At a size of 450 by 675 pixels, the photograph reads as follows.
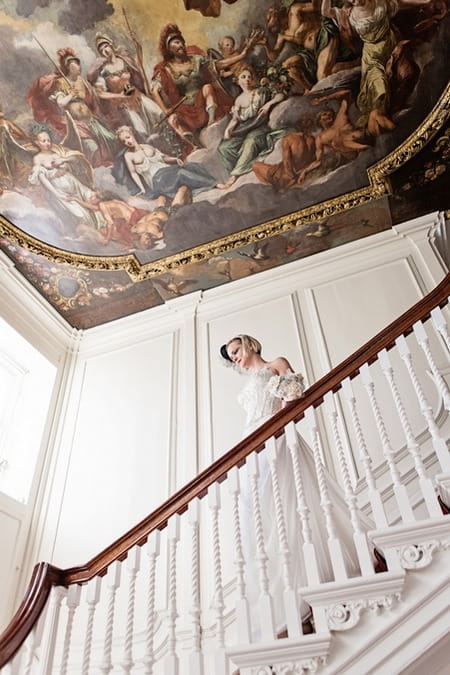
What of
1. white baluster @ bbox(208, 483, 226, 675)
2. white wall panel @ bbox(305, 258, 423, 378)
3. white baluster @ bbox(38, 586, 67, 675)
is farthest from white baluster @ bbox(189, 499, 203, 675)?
white wall panel @ bbox(305, 258, 423, 378)

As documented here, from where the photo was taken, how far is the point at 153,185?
255 inches

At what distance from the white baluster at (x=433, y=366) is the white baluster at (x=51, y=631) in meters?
2.44

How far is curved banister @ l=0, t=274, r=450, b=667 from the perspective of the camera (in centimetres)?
285

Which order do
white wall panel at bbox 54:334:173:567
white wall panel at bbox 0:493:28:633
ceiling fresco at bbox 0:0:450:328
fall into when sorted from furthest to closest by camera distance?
white wall panel at bbox 54:334:173:567
white wall panel at bbox 0:493:28:633
ceiling fresco at bbox 0:0:450:328

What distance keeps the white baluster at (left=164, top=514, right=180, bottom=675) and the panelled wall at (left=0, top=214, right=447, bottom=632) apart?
3.05 metres

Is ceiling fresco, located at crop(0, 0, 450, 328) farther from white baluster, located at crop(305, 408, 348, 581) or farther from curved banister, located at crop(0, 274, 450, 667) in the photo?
white baluster, located at crop(305, 408, 348, 581)

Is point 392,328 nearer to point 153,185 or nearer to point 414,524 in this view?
point 414,524

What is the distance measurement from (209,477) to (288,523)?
56cm

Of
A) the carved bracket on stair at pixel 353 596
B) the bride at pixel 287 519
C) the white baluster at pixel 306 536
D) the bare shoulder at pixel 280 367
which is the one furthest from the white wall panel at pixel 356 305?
the carved bracket on stair at pixel 353 596

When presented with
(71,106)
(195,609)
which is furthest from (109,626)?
(71,106)

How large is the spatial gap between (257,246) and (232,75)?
7.68 feet

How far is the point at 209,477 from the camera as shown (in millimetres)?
2971

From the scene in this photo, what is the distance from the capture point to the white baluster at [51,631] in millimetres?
2637

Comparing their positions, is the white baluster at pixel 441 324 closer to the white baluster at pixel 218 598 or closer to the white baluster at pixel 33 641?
the white baluster at pixel 218 598
